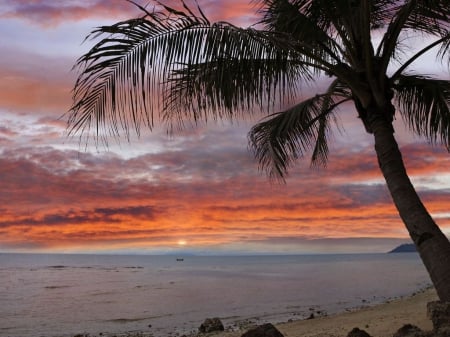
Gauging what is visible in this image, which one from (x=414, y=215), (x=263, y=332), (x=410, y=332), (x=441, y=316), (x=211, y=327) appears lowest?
(x=211, y=327)

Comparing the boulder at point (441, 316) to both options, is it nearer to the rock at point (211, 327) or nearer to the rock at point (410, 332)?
the rock at point (410, 332)

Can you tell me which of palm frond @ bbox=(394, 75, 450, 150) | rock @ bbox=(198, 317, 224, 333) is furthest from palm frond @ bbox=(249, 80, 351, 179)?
rock @ bbox=(198, 317, 224, 333)

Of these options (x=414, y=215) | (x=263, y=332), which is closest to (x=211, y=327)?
(x=263, y=332)

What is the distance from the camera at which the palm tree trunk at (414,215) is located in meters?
5.63

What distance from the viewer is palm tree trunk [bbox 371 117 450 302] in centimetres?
→ 563

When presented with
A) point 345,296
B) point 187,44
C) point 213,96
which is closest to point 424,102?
point 213,96

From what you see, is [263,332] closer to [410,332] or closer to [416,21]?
[410,332]

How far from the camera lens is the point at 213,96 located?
630 centimetres

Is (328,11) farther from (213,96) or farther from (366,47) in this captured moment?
(213,96)

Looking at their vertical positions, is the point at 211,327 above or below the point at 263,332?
below

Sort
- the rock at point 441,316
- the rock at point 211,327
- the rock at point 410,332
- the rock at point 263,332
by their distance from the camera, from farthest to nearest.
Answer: the rock at point 211,327 < the rock at point 263,332 < the rock at point 410,332 < the rock at point 441,316

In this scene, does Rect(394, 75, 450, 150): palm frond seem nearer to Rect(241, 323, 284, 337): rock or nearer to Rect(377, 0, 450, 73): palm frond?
Rect(377, 0, 450, 73): palm frond

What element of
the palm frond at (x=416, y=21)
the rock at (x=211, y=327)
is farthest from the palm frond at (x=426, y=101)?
the rock at (x=211, y=327)

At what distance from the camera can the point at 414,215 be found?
19.4 ft
